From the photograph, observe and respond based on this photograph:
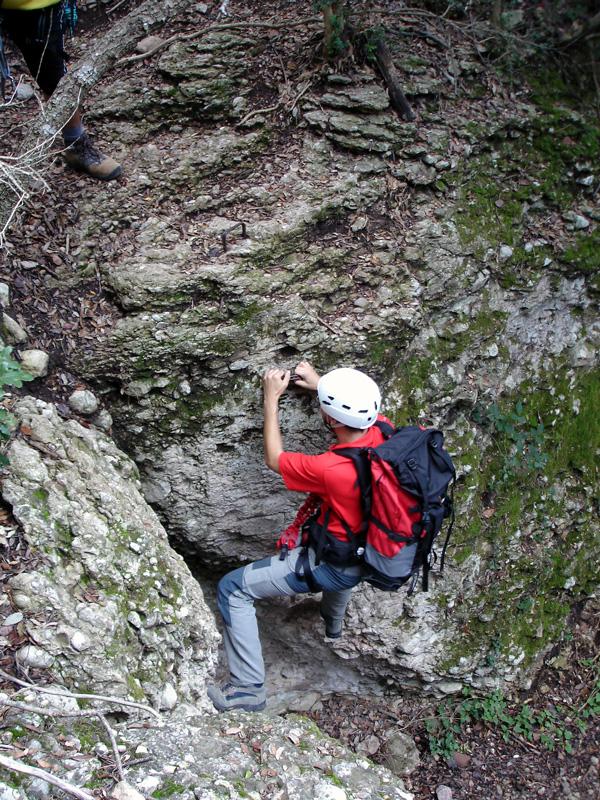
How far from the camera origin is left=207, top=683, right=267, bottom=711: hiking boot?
4684 mm

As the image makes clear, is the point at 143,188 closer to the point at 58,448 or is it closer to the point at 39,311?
the point at 39,311

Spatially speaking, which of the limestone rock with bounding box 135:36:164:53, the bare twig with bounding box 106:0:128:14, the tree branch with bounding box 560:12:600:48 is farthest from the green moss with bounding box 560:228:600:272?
the bare twig with bounding box 106:0:128:14

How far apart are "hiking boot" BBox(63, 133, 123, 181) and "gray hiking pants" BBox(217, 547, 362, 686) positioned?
3111mm

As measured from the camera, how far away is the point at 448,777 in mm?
5938

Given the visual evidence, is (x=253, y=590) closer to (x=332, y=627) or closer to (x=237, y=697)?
(x=237, y=697)

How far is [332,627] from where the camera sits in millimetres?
5391

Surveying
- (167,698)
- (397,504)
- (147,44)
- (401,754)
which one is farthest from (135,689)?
(147,44)

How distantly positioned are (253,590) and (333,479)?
45.9 inches

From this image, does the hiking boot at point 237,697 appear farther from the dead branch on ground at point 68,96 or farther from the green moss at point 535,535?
the dead branch on ground at point 68,96

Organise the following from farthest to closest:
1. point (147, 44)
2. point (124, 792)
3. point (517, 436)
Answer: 1. point (517, 436)
2. point (147, 44)
3. point (124, 792)

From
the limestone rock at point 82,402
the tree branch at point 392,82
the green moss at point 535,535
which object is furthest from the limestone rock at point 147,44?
the green moss at point 535,535

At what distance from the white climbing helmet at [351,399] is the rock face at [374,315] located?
34.8 inches

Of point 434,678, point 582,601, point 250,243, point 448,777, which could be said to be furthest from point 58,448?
point 582,601

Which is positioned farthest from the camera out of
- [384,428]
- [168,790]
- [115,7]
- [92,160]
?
[115,7]
